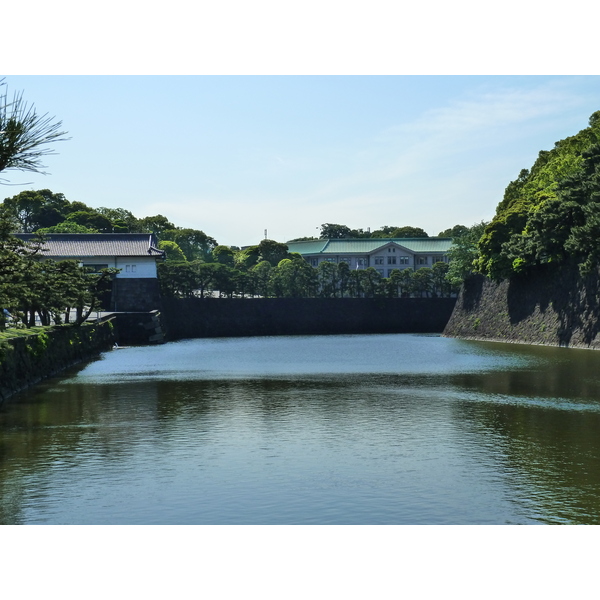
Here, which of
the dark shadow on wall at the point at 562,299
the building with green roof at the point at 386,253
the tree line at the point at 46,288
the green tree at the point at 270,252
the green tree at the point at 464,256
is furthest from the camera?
the building with green roof at the point at 386,253

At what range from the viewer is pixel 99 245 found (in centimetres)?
5941

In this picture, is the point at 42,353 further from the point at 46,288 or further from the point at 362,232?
the point at 362,232

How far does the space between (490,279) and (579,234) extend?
16316 millimetres

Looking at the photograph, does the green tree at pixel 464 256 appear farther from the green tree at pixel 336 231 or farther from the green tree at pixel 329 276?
the green tree at pixel 336 231

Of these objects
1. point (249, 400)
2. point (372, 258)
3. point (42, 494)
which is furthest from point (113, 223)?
point (42, 494)

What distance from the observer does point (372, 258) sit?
4218 inches

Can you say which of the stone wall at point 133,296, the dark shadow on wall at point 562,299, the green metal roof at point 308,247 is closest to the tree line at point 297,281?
the stone wall at point 133,296

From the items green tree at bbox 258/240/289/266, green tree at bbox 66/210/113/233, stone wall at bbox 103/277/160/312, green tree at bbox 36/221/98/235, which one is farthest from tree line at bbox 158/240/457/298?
green tree at bbox 66/210/113/233

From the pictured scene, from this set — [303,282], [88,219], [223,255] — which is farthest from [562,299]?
[223,255]

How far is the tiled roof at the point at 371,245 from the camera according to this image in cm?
10675

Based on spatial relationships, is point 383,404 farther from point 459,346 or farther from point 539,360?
point 459,346

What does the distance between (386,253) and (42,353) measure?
81724 mm

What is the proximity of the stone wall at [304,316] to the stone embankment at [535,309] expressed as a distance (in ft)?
35.3

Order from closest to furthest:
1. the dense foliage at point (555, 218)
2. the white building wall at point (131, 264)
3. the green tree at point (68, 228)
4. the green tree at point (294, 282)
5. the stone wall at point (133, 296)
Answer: the dense foliage at point (555, 218)
the stone wall at point (133, 296)
the white building wall at point (131, 264)
the green tree at point (68, 228)
the green tree at point (294, 282)
